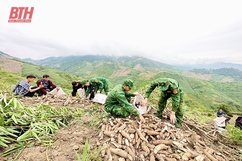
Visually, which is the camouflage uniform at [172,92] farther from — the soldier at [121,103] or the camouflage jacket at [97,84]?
the camouflage jacket at [97,84]

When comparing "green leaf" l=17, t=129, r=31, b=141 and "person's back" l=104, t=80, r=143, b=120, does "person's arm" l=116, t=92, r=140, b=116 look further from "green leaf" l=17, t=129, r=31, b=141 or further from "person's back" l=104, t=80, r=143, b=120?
"green leaf" l=17, t=129, r=31, b=141

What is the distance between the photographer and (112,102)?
412 cm

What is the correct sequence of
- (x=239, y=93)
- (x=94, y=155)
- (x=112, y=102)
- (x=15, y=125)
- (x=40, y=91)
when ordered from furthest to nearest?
1. (x=239, y=93)
2. (x=40, y=91)
3. (x=112, y=102)
4. (x=15, y=125)
5. (x=94, y=155)

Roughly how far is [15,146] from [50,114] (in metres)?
1.41

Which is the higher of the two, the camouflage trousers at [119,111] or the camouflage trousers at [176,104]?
the camouflage trousers at [176,104]

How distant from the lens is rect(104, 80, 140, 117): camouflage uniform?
3.72 metres

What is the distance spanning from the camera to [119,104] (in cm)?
405

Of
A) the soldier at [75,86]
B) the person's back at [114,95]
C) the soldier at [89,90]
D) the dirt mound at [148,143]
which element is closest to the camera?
the dirt mound at [148,143]

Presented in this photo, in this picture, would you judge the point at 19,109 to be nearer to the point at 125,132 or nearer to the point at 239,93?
the point at 125,132

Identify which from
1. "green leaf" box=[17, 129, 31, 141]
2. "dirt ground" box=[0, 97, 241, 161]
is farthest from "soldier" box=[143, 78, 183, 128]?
"green leaf" box=[17, 129, 31, 141]

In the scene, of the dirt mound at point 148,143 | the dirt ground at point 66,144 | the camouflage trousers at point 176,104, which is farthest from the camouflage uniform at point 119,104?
the camouflage trousers at point 176,104

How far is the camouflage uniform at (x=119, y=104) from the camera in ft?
12.2

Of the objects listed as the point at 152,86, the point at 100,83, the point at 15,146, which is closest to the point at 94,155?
the point at 15,146

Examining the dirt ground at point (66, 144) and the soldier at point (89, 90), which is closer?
the dirt ground at point (66, 144)
